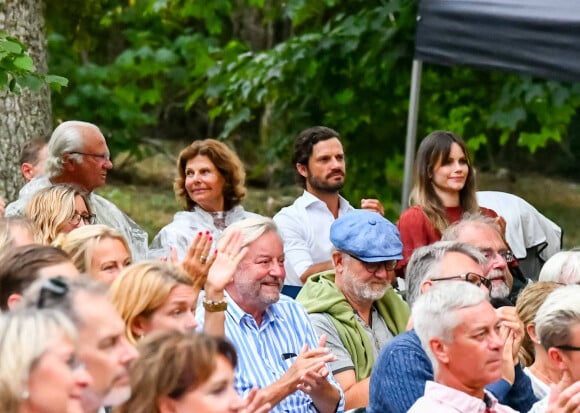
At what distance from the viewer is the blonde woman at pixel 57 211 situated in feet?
18.4

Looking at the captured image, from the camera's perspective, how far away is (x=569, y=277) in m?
5.66

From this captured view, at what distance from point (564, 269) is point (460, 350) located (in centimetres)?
166

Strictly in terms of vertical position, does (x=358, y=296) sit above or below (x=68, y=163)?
below

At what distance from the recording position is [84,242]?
4895 millimetres

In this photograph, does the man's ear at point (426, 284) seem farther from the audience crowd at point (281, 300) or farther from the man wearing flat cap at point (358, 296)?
the man wearing flat cap at point (358, 296)

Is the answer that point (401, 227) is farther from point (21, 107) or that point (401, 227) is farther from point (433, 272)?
point (21, 107)

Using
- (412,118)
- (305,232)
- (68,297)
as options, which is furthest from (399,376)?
(412,118)

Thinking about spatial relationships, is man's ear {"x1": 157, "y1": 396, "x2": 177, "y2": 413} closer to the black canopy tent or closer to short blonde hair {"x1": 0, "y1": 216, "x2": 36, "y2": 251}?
short blonde hair {"x1": 0, "y1": 216, "x2": 36, "y2": 251}

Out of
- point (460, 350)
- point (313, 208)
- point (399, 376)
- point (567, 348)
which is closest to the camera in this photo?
point (460, 350)

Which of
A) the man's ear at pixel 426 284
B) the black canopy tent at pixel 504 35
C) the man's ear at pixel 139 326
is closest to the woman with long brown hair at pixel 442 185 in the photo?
the black canopy tent at pixel 504 35

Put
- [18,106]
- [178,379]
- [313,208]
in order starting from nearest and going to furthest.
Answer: [178,379]
[313,208]
[18,106]

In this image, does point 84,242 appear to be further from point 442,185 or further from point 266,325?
point 442,185

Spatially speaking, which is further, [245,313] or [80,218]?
[80,218]

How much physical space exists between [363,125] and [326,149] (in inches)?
144
